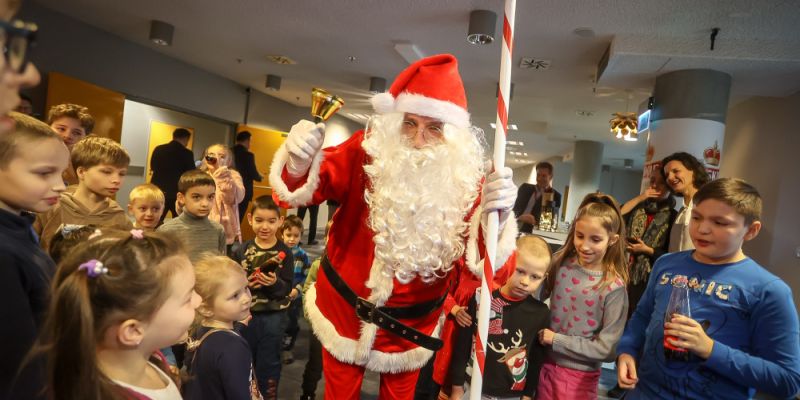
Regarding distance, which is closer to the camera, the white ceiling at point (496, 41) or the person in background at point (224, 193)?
the person in background at point (224, 193)

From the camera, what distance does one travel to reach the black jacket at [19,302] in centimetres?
104

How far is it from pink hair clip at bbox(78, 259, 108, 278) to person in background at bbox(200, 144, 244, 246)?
270 cm

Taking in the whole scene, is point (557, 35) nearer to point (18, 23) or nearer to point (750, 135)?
point (750, 135)

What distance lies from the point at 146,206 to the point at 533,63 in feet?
15.8

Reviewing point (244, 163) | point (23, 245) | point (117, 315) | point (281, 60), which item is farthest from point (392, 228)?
point (281, 60)

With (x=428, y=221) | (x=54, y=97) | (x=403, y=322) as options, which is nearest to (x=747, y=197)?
(x=428, y=221)

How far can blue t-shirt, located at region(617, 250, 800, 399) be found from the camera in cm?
140

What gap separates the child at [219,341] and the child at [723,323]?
4.38 feet

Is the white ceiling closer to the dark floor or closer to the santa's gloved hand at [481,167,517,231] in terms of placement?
the dark floor

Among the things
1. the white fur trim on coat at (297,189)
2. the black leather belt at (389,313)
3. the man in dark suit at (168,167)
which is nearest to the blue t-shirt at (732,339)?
the black leather belt at (389,313)

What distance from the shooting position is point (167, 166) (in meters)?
5.31

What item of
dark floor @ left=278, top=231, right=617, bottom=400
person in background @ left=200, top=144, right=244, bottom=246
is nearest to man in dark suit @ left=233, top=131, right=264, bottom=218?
person in background @ left=200, top=144, right=244, bottom=246

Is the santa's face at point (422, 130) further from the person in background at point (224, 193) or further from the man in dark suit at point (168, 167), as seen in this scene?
the man in dark suit at point (168, 167)

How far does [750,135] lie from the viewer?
6207 millimetres
